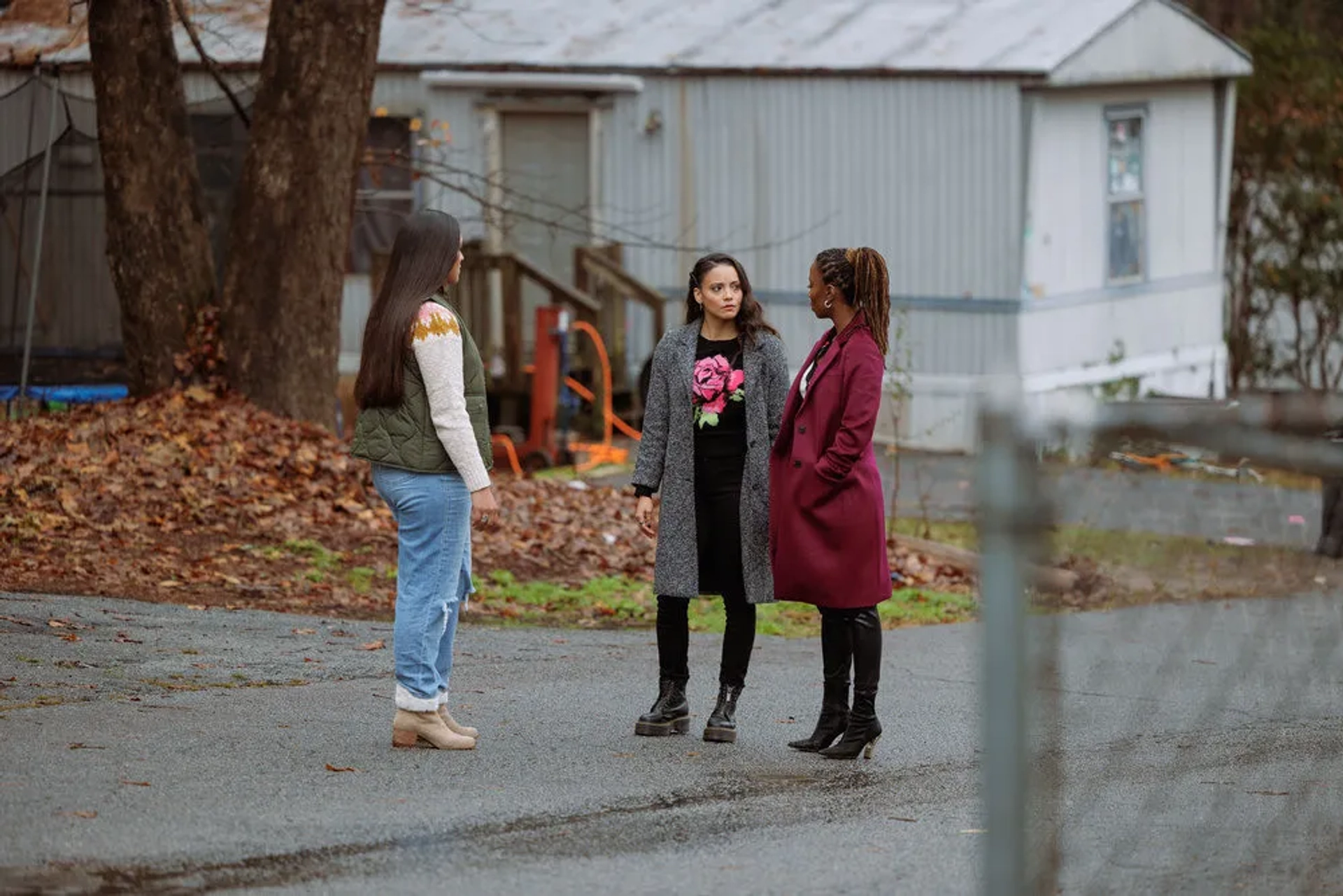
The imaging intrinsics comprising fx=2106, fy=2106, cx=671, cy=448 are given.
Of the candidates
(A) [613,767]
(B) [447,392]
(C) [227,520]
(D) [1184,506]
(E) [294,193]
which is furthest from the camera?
(E) [294,193]

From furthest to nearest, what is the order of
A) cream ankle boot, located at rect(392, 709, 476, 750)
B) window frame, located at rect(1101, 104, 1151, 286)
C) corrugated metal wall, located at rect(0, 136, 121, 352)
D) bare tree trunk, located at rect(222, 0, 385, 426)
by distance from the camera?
1. window frame, located at rect(1101, 104, 1151, 286)
2. corrugated metal wall, located at rect(0, 136, 121, 352)
3. bare tree trunk, located at rect(222, 0, 385, 426)
4. cream ankle boot, located at rect(392, 709, 476, 750)

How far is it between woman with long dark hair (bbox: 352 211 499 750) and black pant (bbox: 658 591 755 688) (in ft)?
2.85

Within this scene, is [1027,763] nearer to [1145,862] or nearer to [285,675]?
[1145,862]

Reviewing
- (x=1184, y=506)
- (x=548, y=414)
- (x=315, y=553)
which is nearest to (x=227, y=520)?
(x=315, y=553)

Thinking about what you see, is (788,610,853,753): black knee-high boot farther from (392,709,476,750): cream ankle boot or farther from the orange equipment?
the orange equipment

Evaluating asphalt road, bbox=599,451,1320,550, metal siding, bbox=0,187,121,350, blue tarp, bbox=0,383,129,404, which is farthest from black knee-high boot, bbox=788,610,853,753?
metal siding, bbox=0,187,121,350

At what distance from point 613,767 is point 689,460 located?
1157 mm

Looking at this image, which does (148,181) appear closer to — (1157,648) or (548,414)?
(548,414)

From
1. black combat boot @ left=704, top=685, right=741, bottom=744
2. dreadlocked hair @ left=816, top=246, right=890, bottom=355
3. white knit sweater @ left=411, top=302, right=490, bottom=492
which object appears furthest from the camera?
black combat boot @ left=704, top=685, right=741, bottom=744

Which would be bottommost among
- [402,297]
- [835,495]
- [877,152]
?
[835,495]

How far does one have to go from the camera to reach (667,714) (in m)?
7.75

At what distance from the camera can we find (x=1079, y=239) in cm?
1953

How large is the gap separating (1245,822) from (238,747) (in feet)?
12.2

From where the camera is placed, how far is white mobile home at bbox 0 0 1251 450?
18.7m
